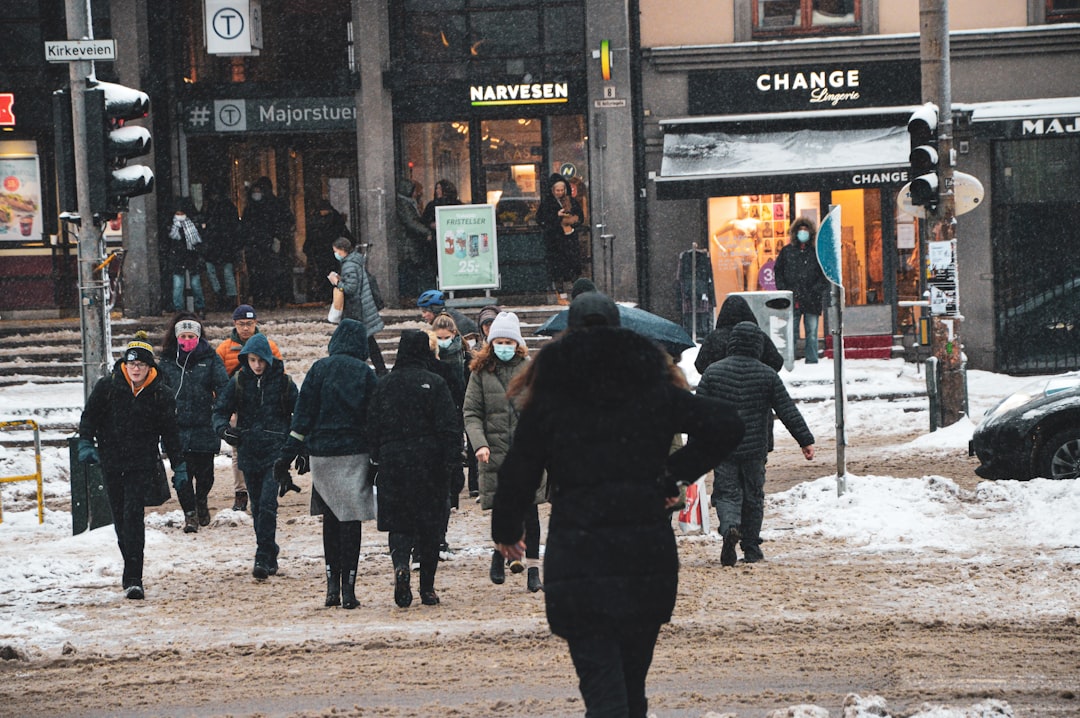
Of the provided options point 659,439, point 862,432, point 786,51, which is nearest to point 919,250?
point 786,51

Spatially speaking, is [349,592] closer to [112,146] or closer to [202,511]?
[202,511]

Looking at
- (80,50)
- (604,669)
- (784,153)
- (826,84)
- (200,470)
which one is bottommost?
(200,470)

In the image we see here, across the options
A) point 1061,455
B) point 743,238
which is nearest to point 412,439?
point 1061,455

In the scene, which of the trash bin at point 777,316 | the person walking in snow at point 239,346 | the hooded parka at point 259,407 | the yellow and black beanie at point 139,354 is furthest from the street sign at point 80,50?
the trash bin at point 777,316

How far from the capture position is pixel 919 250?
22203 mm

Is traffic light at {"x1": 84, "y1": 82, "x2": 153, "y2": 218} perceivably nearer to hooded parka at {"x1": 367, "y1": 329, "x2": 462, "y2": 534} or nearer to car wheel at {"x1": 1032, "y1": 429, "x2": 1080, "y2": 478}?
hooded parka at {"x1": 367, "y1": 329, "x2": 462, "y2": 534}

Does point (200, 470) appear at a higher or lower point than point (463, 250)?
lower

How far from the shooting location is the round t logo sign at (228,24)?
73.0ft

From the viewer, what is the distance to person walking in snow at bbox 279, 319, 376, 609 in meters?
8.98

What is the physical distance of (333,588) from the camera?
9.16 meters

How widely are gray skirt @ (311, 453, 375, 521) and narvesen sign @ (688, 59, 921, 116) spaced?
14.9 m

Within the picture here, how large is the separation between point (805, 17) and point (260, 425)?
1493 centimetres

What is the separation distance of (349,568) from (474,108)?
587 inches

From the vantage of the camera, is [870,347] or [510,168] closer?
[870,347]
